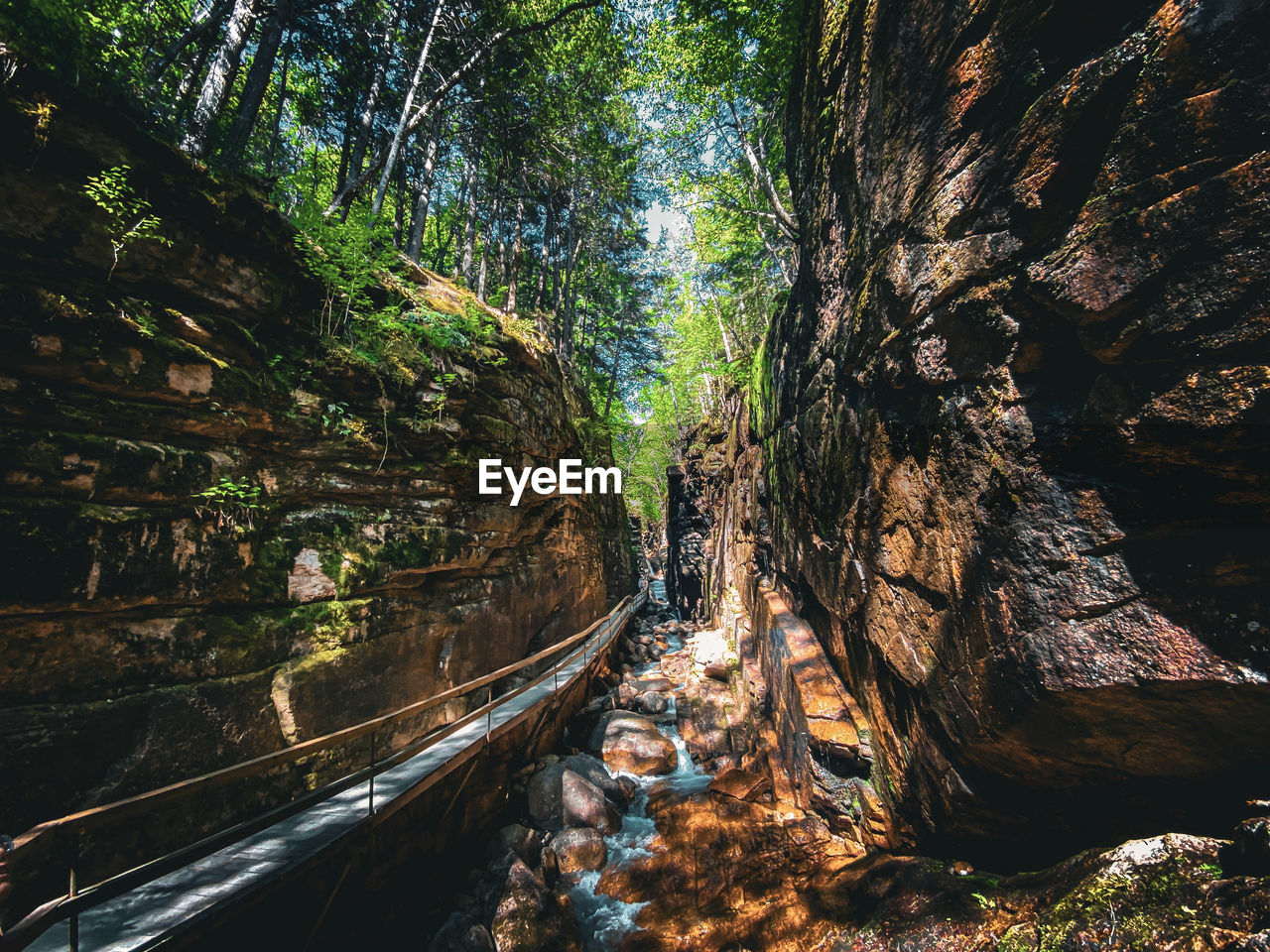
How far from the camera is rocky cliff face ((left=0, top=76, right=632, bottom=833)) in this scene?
3.59 m

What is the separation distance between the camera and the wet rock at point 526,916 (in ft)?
14.7

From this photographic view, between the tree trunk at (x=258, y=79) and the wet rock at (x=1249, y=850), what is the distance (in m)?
13.0

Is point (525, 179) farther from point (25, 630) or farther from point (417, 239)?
point (25, 630)

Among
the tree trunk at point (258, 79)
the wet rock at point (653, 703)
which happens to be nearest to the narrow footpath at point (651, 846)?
the wet rock at point (653, 703)

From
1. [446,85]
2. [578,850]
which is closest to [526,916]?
[578,850]

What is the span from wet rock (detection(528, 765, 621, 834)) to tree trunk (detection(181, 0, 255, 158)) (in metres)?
10.5

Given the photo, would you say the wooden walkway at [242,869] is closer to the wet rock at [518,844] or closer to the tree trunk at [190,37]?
the wet rock at [518,844]

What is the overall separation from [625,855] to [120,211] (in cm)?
947

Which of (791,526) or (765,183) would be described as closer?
(791,526)

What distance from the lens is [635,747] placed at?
8180 millimetres

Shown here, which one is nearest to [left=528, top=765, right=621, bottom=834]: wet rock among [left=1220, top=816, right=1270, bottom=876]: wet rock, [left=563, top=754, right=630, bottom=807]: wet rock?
[left=563, top=754, right=630, bottom=807]: wet rock

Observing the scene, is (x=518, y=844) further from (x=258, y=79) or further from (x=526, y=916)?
(x=258, y=79)

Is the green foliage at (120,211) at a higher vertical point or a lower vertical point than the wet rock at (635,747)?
higher

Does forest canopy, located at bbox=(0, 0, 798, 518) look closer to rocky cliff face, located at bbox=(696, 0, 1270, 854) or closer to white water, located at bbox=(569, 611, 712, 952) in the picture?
rocky cliff face, located at bbox=(696, 0, 1270, 854)
